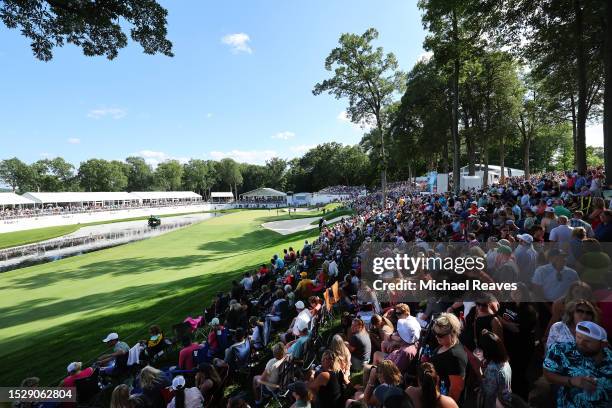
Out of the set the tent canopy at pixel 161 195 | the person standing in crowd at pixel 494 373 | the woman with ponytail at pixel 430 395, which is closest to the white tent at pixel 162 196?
the tent canopy at pixel 161 195

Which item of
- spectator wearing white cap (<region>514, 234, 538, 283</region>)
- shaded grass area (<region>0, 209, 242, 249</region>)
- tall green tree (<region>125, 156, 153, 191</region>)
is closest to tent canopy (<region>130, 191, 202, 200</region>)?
tall green tree (<region>125, 156, 153, 191</region>)

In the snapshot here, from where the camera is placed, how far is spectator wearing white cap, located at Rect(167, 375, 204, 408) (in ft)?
15.0

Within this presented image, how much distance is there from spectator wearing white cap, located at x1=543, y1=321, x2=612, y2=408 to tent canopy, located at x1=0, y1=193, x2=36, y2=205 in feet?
236

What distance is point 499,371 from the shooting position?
121 inches

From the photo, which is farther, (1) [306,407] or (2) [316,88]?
(2) [316,88]

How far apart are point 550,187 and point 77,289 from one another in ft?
77.5

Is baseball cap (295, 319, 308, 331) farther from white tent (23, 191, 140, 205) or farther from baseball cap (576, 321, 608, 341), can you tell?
white tent (23, 191, 140, 205)

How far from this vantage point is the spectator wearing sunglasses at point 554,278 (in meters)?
4.46

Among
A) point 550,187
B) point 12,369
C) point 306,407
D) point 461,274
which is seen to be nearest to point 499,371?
point 306,407

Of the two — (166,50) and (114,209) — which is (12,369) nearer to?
→ (166,50)

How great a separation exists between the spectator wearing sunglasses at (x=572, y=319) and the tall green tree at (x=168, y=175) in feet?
433

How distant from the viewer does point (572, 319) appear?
3197mm

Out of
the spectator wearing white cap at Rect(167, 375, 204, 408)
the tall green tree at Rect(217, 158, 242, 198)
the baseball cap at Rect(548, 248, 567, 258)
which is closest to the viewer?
the spectator wearing white cap at Rect(167, 375, 204, 408)

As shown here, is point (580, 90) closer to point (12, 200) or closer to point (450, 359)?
point (450, 359)
